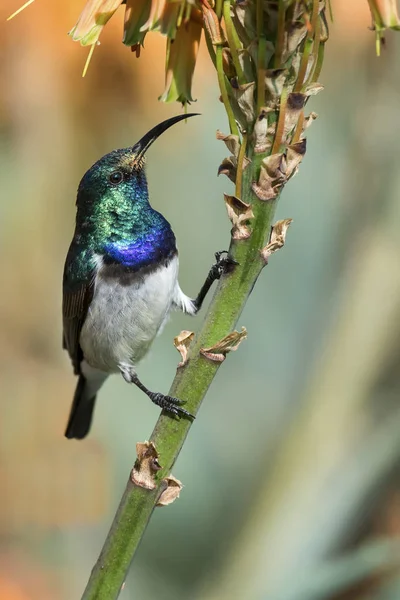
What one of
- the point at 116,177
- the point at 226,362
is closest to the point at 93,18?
the point at 116,177

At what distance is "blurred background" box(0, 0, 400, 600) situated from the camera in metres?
1.85

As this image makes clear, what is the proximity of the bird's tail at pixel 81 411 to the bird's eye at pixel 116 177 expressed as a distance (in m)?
0.53

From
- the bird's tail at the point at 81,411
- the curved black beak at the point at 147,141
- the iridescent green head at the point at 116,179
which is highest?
the curved black beak at the point at 147,141

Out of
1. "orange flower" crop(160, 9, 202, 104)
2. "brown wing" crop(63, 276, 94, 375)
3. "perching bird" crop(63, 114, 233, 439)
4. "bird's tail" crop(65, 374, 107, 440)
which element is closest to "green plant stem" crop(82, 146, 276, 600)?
Result: "orange flower" crop(160, 9, 202, 104)

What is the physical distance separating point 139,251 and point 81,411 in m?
0.54

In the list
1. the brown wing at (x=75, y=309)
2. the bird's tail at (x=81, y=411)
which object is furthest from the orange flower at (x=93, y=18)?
the bird's tail at (x=81, y=411)

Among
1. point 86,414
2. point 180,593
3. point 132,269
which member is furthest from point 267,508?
point 132,269

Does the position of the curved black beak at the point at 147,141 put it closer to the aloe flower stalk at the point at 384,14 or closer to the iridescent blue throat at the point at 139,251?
the iridescent blue throat at the point at 139,251

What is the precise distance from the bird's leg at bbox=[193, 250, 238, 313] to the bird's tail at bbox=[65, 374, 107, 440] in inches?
17.2

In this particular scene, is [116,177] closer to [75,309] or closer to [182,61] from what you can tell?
[75,309]

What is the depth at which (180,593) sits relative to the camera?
183cm

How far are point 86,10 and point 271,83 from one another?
0.21 metres

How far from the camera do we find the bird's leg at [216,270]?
724 mm

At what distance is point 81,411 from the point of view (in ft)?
6.30
